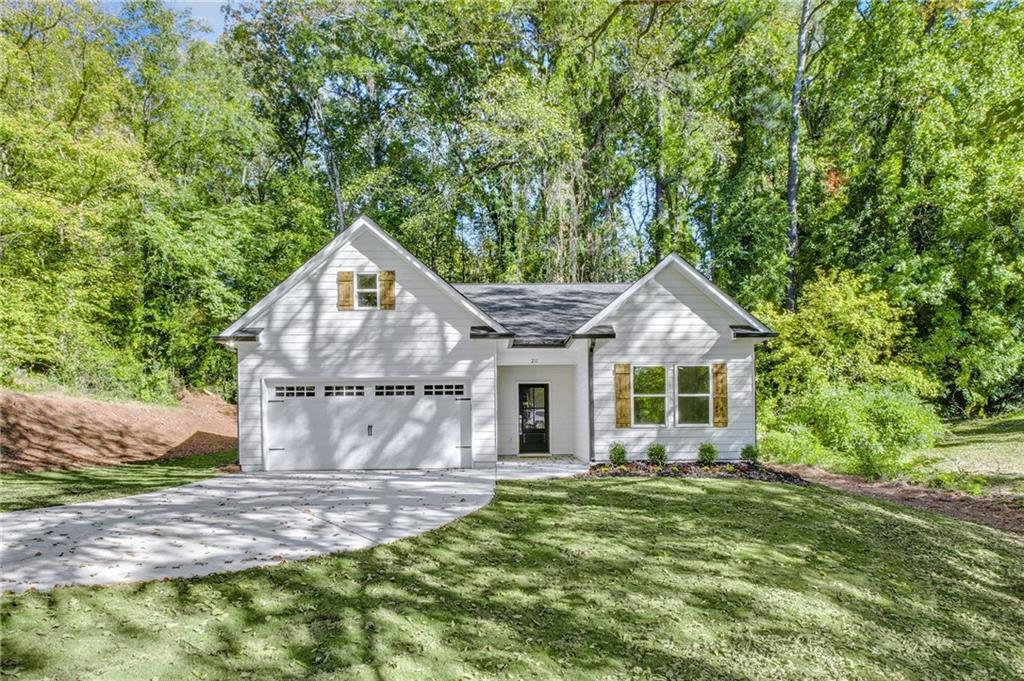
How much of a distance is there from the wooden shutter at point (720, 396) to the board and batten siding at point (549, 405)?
11.1ft

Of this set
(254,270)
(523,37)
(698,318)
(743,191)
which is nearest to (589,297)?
(698,318)

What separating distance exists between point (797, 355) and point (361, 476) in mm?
12753

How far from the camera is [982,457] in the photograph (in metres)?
14.9

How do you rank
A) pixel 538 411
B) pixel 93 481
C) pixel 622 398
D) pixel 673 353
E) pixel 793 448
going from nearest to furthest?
pixel 93 481, pixel 622 398, pixel 673 353, pixel 793 448, pixel 538 411

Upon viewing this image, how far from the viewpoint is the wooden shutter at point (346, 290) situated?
13383 mm

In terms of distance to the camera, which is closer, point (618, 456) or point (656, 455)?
point (618, 456)

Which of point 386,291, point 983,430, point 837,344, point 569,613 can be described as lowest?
point 983,430

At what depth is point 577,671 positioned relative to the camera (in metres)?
4.55

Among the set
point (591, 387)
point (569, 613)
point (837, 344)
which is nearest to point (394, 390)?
point (591, 387)

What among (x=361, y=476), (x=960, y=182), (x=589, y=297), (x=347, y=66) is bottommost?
(x=361, y=476)

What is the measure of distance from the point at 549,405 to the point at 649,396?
269cm

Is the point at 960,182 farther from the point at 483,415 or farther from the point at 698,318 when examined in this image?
the point at 483,415

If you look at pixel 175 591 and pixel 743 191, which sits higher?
pixel 743 191

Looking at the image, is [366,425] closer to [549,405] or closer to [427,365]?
[427,365]
